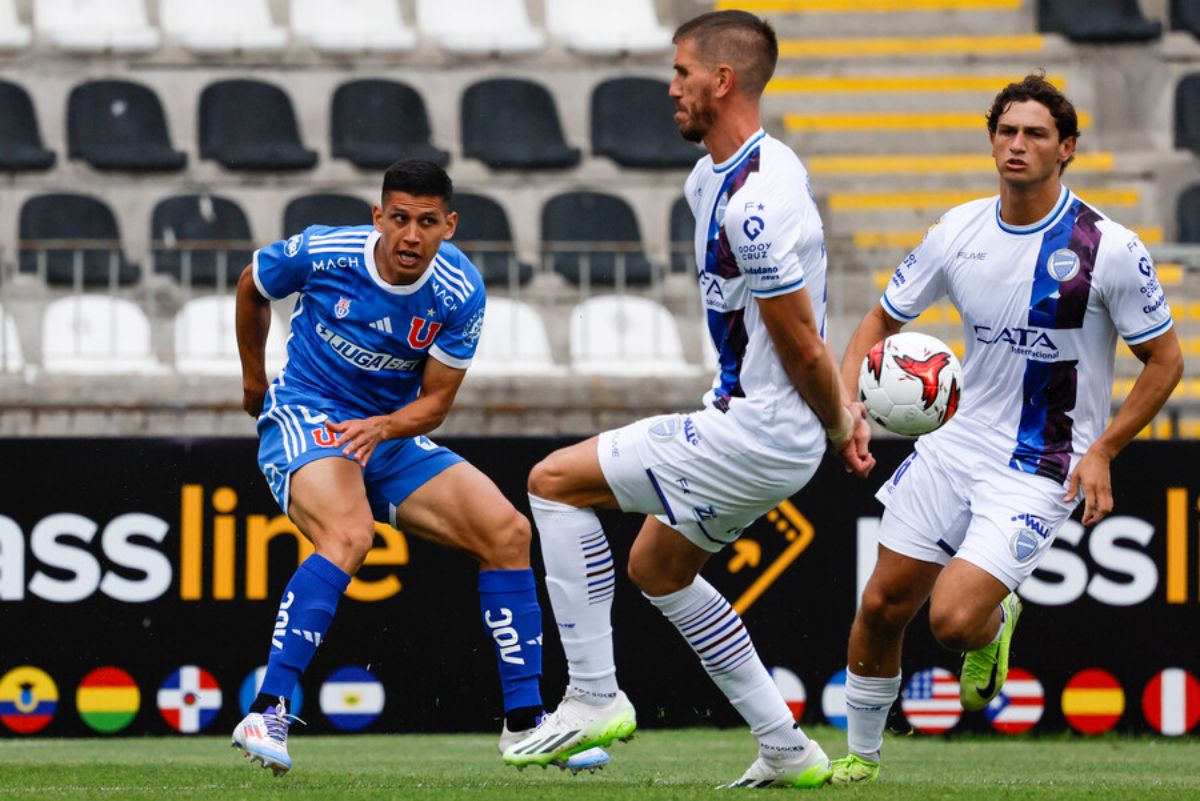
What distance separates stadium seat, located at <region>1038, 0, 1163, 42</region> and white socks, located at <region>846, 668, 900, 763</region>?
10.9 m

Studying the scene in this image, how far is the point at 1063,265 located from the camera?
6684mm

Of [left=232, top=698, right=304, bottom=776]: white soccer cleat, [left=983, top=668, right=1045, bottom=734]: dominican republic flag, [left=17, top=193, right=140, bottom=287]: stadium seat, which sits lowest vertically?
[left=983, top=668, right=1045, bottom=734]: dominican republic flag

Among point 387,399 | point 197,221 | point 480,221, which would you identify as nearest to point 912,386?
point 387,399

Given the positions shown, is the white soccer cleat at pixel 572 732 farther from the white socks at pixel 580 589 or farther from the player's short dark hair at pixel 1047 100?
the player's short dark hair at pixel 1047 100

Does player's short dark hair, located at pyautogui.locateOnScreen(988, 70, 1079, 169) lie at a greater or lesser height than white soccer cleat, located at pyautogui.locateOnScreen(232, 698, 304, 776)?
greater

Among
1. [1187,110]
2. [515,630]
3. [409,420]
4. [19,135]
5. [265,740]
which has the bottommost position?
[265,740]

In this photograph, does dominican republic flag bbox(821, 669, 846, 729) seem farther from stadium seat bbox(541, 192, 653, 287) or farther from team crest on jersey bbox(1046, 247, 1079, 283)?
stadium seat bbox(541, 192, 653, 287)

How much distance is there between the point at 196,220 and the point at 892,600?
9.40 metres

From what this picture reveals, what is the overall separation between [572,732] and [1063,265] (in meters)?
2.31

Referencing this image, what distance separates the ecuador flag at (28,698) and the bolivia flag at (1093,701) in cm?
514

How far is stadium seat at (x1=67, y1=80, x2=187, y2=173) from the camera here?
1549 centimetres

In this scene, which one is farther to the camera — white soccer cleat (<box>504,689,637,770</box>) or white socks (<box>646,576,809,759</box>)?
white socks (<box>646,576,809,759</box>)

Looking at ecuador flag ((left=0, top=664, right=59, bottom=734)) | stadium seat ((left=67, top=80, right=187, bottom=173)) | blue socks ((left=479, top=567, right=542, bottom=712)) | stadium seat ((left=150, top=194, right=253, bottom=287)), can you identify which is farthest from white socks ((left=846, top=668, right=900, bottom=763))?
stadium seat ((left=67, top=80, right=187, bottom=173))

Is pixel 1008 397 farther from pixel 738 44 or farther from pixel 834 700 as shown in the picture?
pixel 834 700
